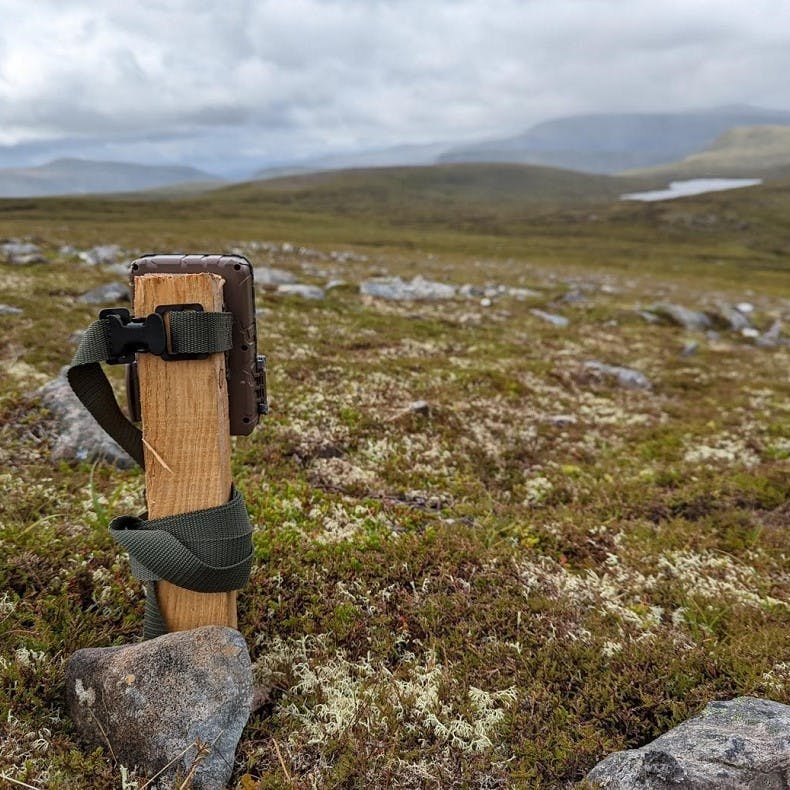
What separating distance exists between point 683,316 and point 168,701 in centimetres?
3305

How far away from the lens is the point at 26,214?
360ft

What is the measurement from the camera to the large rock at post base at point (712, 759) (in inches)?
164

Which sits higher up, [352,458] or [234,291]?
[234,291]

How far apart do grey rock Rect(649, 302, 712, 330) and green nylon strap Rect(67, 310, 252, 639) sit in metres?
31.0

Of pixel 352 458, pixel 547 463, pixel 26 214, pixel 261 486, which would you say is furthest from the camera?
pixel 26 214

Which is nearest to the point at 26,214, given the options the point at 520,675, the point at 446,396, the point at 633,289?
the point at 633,289

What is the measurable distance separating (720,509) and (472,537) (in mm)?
4950

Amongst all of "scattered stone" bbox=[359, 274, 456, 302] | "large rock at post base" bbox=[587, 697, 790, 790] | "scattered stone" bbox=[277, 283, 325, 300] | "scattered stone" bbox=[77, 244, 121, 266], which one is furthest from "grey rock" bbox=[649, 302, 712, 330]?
"scattered stone" bbox=[77, 244, 121, 266]

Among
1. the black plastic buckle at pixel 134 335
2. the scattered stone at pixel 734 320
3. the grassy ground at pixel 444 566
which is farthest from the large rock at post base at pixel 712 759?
the scattered stone at pixel 734 320

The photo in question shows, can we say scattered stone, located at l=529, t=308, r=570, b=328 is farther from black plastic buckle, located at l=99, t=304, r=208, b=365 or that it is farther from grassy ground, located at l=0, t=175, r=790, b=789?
black plastic buckle, located at l=99, t=304, r=208, b=365

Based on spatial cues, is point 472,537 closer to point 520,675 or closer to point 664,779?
point 520,675

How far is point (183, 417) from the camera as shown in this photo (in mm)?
4391

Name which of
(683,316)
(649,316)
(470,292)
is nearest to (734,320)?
(683,316)

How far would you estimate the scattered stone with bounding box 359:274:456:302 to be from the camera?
29.5 metres
